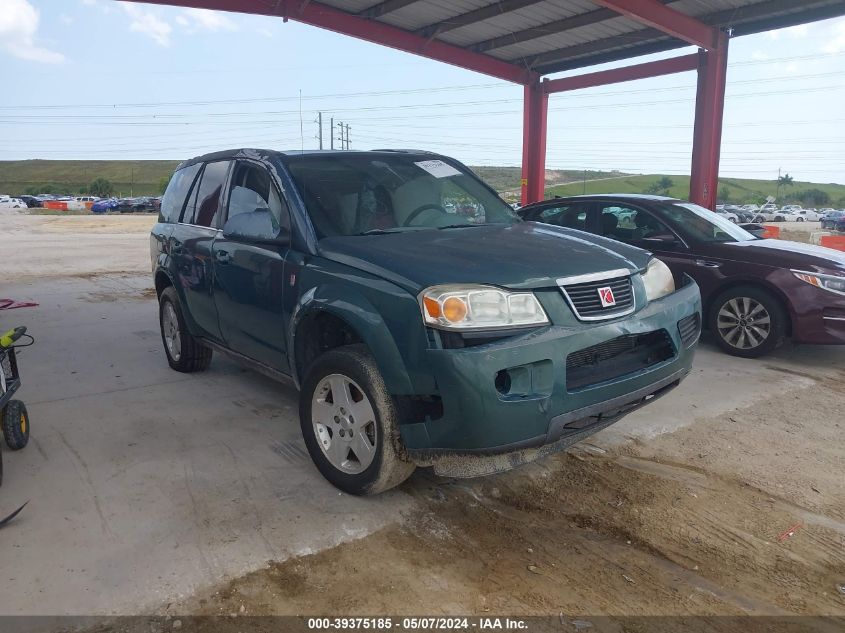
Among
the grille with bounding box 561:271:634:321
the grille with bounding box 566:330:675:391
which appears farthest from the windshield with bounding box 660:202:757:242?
the grille with bounding box 561:271:634:321

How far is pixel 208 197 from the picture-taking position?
481cm

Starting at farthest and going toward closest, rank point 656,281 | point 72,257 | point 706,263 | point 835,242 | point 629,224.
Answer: point 72,257
point 835,242
point 629,224
point 706,263
point 656,281

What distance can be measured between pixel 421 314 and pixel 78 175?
6261 inches

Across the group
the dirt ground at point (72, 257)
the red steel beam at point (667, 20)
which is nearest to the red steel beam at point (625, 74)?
the red steel beam at point (667, 20)

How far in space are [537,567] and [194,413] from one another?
285cm

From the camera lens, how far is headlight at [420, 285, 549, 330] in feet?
9.04

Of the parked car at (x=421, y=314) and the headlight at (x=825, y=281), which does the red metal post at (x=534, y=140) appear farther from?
the parked car at (x=421, y=314)

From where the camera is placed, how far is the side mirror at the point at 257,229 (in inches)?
145

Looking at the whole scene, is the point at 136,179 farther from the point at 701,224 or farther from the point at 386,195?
the point at 386,195

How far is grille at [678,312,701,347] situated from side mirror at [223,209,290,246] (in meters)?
2.20

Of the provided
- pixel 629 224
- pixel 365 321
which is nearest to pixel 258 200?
pixel 365 321

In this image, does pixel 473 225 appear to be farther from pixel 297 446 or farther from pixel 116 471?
pixel 116 471

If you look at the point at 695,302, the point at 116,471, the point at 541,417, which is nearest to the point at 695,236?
the point at 695,302

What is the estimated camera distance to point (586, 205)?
733 centimetres
